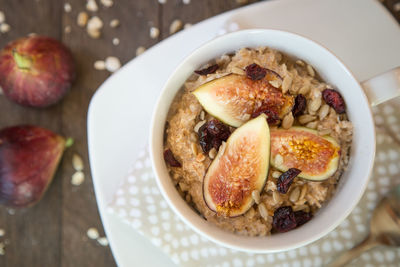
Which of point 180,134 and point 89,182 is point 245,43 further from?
point 89,182

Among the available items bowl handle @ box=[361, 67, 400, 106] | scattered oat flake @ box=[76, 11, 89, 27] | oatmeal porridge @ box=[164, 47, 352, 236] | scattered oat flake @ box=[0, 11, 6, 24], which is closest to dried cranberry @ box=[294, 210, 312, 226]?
oatmeal porridge @ box=[164, 47, 352, 236]

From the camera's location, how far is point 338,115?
4.21ft

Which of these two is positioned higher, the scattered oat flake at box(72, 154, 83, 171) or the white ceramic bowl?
the white ceramic bowl

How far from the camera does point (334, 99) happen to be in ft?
4.12

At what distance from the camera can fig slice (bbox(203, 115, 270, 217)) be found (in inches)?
46.6

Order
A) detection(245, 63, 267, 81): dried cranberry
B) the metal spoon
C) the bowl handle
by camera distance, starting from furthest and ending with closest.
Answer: the metal spoon, detection(245, 63, 267, 81): dried cranberry, the bowl handle

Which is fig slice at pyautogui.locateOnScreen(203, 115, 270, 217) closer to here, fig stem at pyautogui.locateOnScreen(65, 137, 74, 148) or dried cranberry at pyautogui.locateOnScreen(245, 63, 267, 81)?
dried cranberry at pyautogui.locateOnScreen(245, 63, 267, 81)

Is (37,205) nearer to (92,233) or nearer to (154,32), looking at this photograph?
(92,233)

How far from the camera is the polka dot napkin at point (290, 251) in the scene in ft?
4.97

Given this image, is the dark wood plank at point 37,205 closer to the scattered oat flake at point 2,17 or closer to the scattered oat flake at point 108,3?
the scattered oat flake at point 2,17

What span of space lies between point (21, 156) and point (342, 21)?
1542 mm

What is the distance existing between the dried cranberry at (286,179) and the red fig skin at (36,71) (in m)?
1.21

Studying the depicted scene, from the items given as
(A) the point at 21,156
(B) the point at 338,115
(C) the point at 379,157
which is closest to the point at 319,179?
(B) the point at 338,115

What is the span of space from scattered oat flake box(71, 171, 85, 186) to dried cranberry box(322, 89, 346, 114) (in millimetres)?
1270
